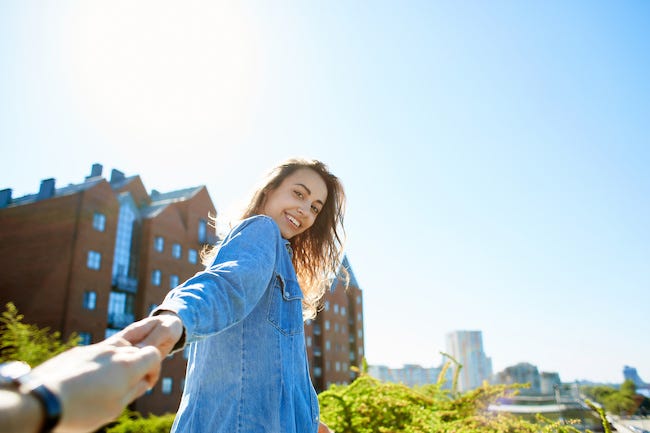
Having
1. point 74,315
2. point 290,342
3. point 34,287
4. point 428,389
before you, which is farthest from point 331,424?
point 34,287

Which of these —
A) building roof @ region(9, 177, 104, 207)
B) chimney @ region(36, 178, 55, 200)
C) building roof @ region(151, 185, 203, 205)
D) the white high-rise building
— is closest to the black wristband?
building roof @ region(9, 177, 104, 207)

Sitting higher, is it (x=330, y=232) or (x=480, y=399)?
(x=330, y=232)

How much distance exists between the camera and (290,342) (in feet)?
5.19

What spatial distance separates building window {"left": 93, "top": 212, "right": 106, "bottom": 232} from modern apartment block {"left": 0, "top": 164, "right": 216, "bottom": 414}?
0.06 meters

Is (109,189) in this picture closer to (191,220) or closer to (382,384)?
(191,220)

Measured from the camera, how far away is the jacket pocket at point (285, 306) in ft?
5.07

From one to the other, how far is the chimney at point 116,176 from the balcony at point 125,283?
9398mm

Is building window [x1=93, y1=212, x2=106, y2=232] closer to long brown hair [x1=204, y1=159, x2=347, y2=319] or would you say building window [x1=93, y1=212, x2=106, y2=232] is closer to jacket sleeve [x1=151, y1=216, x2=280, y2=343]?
long brown hair [x1=204, y1=159, x2=347, y2=319]

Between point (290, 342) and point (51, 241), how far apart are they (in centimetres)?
3108

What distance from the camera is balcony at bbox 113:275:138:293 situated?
30172mm

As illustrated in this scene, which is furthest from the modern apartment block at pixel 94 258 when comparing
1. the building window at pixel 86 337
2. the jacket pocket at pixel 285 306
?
the jacket pocket at pixel 285 306

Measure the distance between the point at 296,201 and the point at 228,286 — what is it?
94cm

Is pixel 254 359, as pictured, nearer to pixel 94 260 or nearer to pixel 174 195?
pixel 94 260

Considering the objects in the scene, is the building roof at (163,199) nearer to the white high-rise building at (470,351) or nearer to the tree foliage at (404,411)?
the tree foliage at (404,411)
